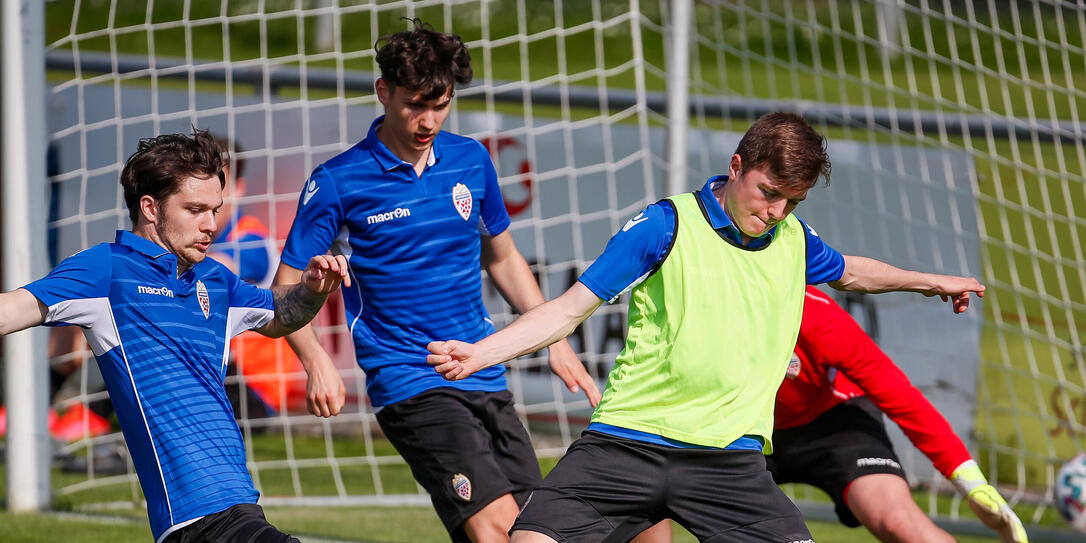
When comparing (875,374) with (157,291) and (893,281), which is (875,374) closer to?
(893,281)

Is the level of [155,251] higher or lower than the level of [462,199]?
lower

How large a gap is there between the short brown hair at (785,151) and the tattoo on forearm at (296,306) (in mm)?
1231

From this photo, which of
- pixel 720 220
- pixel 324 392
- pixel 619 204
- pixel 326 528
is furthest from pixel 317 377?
pixel 619 204

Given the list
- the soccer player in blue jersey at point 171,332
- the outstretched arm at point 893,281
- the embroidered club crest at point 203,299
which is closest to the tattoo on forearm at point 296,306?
the soccer player in blue jersey at point 171,332

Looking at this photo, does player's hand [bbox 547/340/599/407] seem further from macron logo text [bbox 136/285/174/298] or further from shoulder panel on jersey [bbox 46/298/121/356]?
shoulder panel on jersey [bbox 46/298/121/356]

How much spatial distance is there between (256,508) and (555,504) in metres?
0.76

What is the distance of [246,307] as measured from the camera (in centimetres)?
331

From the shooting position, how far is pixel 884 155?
733 centimetres

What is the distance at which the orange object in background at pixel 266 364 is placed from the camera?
24.5ft

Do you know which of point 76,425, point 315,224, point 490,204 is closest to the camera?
point 315,224

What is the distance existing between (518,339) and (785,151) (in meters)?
0.77

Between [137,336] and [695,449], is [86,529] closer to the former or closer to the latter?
[137,336]

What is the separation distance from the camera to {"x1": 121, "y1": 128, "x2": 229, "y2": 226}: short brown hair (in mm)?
3064

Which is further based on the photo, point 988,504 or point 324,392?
point 988,504
